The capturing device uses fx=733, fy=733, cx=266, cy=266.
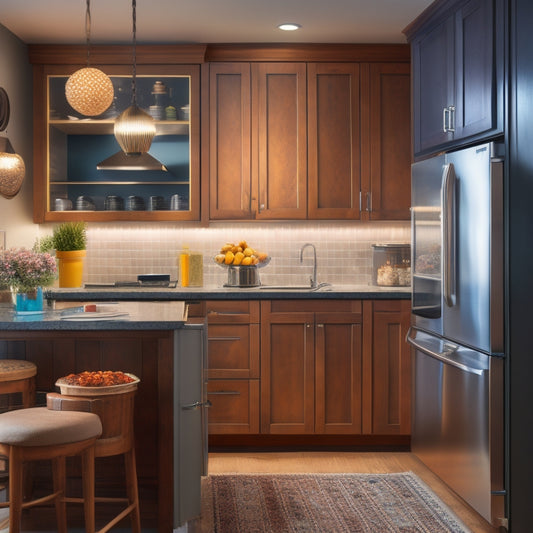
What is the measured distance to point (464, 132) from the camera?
11.2 feet

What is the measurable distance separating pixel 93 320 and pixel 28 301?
447 millimetres

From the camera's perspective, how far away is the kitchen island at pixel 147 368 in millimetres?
2844

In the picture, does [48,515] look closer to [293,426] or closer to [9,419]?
[9,419]

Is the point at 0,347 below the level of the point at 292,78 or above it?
below

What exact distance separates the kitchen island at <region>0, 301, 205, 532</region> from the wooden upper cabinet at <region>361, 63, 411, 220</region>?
2.01 m

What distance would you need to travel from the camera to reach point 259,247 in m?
5.20

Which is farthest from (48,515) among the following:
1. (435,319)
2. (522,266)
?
(522,266)

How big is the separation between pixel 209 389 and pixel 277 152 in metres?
1.61

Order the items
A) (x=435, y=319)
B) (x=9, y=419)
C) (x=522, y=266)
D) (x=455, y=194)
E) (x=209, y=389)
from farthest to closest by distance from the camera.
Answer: (x=209, y=389) < (x=435, y=319) < (x=455, y=194) < (x=522, y=266) < (x=9, y=419)

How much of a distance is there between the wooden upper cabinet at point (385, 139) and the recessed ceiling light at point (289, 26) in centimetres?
60

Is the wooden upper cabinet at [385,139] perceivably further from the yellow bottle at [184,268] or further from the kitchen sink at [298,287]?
the yellow bottle at [184,268]

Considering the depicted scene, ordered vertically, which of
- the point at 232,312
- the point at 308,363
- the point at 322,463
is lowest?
the point at 322,463

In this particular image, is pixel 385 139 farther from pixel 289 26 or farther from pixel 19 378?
pixel 19 378

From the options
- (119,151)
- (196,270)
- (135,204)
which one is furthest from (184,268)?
(119,151)
